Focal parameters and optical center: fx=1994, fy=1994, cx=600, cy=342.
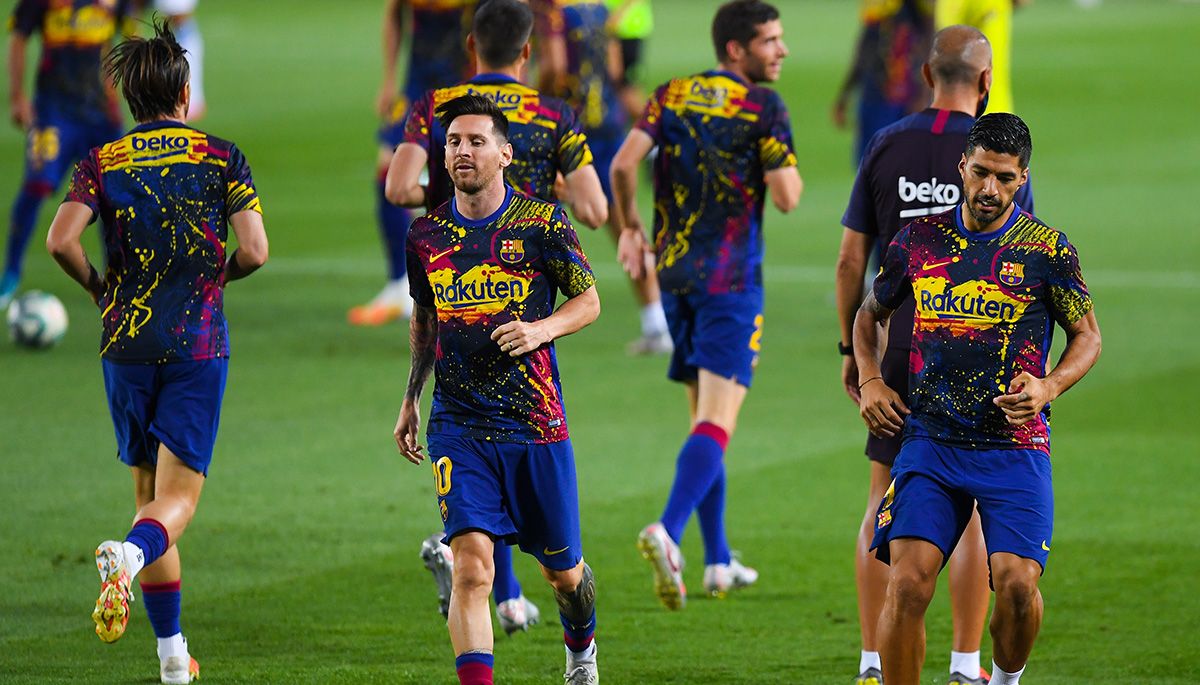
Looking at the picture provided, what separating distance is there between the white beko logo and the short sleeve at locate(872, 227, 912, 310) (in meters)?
0.70

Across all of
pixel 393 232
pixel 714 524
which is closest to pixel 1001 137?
pixel 714 524

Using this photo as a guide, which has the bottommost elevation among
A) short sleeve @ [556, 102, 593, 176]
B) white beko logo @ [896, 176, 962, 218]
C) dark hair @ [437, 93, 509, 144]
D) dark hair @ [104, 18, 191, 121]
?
white beko logo @ [896, 176, 962, 218]

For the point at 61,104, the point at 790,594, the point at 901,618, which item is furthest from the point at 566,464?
the point at 61,104

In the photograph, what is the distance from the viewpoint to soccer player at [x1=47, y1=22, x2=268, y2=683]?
21.4ft

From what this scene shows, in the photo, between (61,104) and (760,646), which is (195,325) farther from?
(61,104)

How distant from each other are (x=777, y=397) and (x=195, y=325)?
5.49 meters

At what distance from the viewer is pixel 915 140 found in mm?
6539

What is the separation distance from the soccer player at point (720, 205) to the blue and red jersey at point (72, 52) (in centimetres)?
639

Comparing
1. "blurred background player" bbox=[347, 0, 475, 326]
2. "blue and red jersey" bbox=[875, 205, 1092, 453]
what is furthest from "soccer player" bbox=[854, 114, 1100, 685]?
"blurred background player" bbox=[347, 0, 475, 326]

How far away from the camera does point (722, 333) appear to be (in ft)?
26.5

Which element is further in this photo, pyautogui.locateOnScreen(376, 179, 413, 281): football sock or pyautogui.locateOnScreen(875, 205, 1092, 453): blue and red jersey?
pyautogui.locateOnScreen(376, 179, 413, 281): football sock

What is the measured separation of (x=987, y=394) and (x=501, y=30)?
2.69 meters

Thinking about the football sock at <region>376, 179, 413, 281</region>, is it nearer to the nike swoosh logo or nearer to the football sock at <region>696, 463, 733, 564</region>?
the football sock at <region>696, 463, 733, 564</region>

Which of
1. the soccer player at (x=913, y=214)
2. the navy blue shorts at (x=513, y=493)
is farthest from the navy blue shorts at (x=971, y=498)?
the navy blue shorts at (x=513, y=493)
